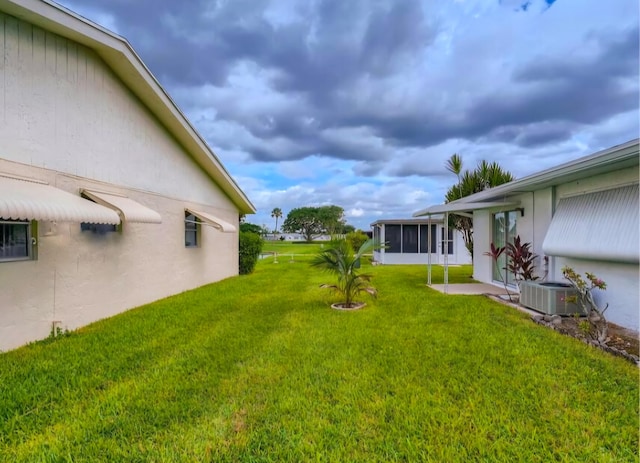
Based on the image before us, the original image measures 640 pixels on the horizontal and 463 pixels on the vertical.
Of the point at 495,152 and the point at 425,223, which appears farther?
the point at 425,223

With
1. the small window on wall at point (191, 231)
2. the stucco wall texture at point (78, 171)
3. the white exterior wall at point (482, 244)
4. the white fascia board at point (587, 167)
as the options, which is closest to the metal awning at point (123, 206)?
the stucco wall texture at point (78, 171)

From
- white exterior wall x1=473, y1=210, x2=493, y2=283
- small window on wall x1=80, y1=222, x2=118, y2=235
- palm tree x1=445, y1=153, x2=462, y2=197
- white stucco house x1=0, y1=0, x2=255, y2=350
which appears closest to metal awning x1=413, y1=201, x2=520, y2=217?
white exterior wall x1=473, y1=210, x2=493, y2=283

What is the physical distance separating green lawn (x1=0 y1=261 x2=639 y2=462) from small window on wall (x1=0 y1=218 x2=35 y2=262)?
1.88 m

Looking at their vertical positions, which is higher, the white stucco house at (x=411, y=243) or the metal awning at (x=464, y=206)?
the metal awning at (x=464, y=206)

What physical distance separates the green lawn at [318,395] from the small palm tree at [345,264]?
2.12 meters

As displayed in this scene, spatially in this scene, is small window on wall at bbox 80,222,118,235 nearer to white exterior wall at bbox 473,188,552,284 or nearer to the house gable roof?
the house gable roof

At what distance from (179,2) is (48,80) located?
20.2 feet

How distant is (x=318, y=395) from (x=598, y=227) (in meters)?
7.93

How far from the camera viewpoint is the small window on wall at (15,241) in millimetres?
6375

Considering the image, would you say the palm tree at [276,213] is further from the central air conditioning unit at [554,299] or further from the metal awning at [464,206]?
the central air conditioning unit at [554,299]

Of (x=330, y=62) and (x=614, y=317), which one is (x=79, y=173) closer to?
(x=330, y=62)

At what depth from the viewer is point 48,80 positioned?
7.19 metres

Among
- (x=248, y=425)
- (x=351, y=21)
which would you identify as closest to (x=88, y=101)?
(x=248, y=425)

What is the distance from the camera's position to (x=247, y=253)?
19.8 metres
